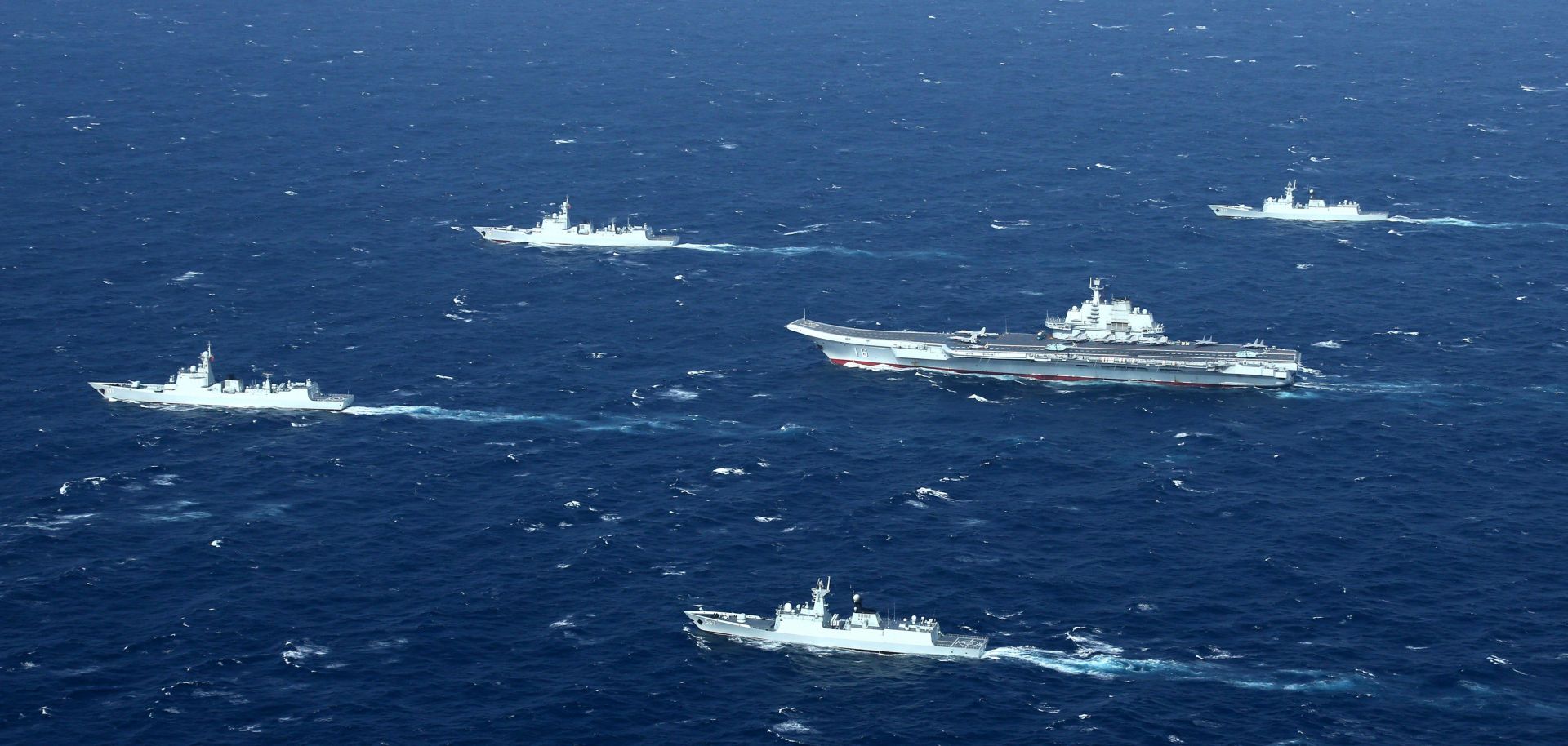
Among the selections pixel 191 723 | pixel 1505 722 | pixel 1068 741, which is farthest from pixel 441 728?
pixel 1505 722

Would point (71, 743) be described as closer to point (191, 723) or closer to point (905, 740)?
point (191, 723)

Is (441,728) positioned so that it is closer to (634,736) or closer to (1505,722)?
(634,736)

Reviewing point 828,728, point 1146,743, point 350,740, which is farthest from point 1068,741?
point 350,740

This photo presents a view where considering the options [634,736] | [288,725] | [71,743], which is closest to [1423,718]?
[634,736]

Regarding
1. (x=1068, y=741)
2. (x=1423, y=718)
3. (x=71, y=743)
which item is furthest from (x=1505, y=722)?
(x=71, y=743)

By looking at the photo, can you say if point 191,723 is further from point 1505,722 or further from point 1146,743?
point 1505,722

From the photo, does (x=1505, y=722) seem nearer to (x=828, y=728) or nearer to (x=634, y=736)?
(x=828, y=728)
